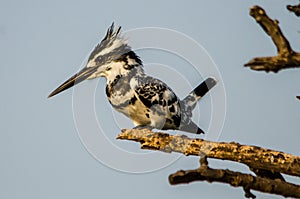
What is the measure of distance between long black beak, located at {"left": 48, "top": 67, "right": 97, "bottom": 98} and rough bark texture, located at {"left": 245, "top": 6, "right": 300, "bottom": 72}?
5.47m

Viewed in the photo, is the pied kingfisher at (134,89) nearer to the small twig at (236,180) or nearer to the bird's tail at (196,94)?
the bird's tail at (196,94)

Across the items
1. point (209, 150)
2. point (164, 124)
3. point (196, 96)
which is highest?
point (196, 96)

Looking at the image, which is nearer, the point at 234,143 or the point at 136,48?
the point at 234,143

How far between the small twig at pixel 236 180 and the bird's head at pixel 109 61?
495 cm

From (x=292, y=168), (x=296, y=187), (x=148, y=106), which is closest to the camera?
(x=296, y=187)

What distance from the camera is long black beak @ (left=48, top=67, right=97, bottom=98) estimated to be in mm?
8406

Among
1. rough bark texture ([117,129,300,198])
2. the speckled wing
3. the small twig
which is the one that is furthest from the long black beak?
the small twig

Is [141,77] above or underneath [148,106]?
above

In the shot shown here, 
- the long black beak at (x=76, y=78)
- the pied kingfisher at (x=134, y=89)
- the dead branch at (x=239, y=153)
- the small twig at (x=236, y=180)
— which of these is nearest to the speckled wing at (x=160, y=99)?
the pied kingfisher at (x=134, y=89)

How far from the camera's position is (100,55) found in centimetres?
848

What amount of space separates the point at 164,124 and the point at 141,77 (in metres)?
0.80

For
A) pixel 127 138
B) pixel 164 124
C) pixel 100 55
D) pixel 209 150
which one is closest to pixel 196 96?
pixel 164 124

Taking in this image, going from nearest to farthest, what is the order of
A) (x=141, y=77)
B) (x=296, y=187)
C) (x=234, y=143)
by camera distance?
(x=296, y=187) < (x=234, y=143) < (x=141, y=77)

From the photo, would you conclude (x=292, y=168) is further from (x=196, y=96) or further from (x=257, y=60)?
(x=196, y=96)
